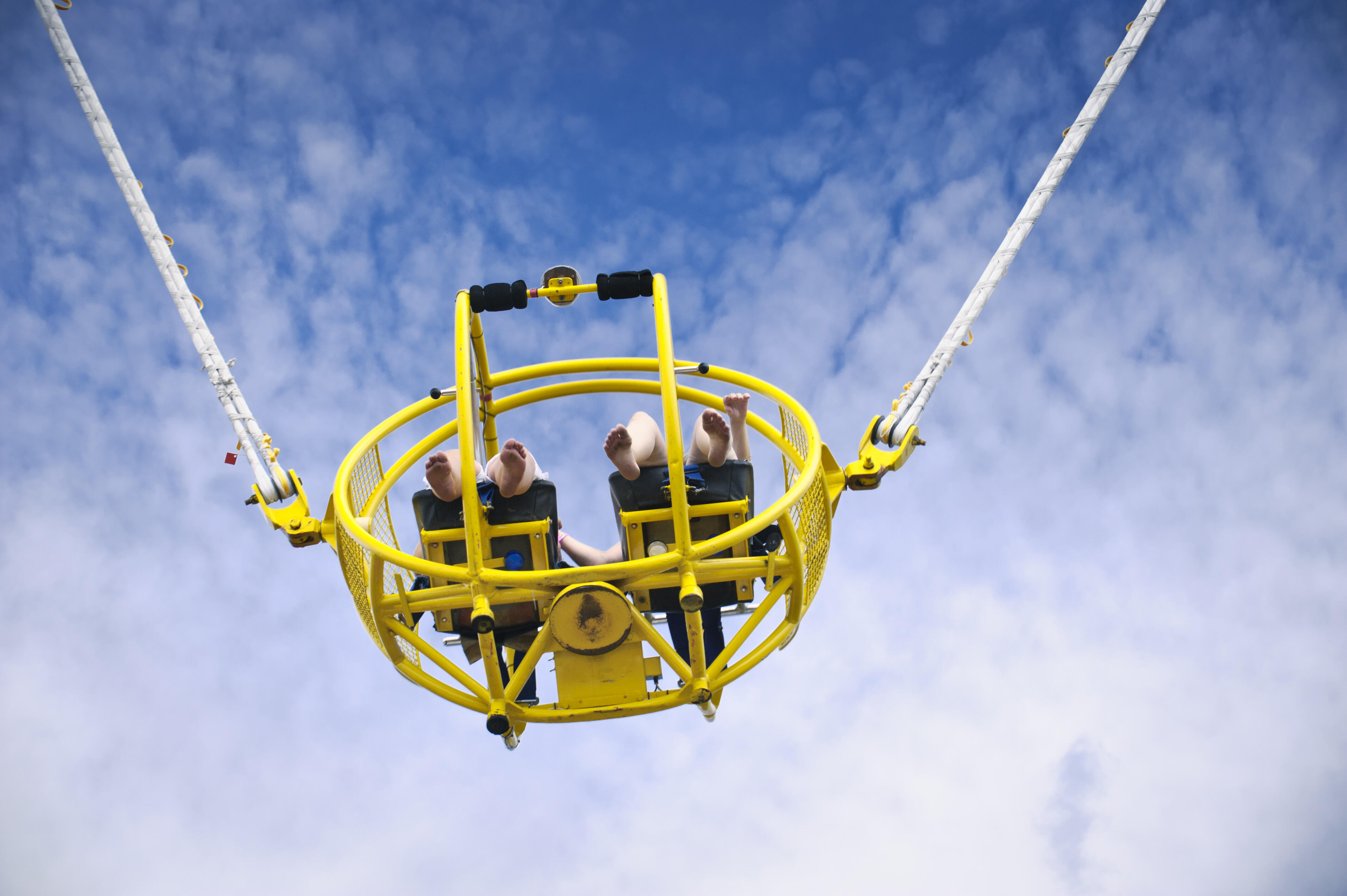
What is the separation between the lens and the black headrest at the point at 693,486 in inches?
297

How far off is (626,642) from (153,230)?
617 cm

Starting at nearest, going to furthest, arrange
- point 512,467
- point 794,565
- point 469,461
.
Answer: point 469,461 → point 794,565 → point 512,467

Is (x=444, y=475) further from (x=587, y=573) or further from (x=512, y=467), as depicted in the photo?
(x=587, y=573)

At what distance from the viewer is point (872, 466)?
870 centimetres

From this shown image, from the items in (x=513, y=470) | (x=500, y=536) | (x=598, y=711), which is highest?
(x=513, y=470)

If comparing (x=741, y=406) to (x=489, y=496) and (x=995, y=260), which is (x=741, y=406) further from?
(x=995, y=260)

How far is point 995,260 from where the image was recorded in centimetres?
973

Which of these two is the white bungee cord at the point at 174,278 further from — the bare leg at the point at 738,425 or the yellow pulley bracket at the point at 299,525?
the bare leg at the point at 738,425

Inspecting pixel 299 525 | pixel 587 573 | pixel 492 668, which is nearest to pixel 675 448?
pixel 587 573

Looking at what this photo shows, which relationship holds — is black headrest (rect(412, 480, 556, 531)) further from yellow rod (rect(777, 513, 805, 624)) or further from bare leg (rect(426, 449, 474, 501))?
yellow rod (rect(777, 513, 805, 624))

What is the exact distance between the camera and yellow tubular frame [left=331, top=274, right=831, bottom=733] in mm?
6184

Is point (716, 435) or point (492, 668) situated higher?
point (716, 435)

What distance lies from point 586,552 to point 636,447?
A: 1.23 metres

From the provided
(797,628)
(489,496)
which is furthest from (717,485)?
(489,496)
